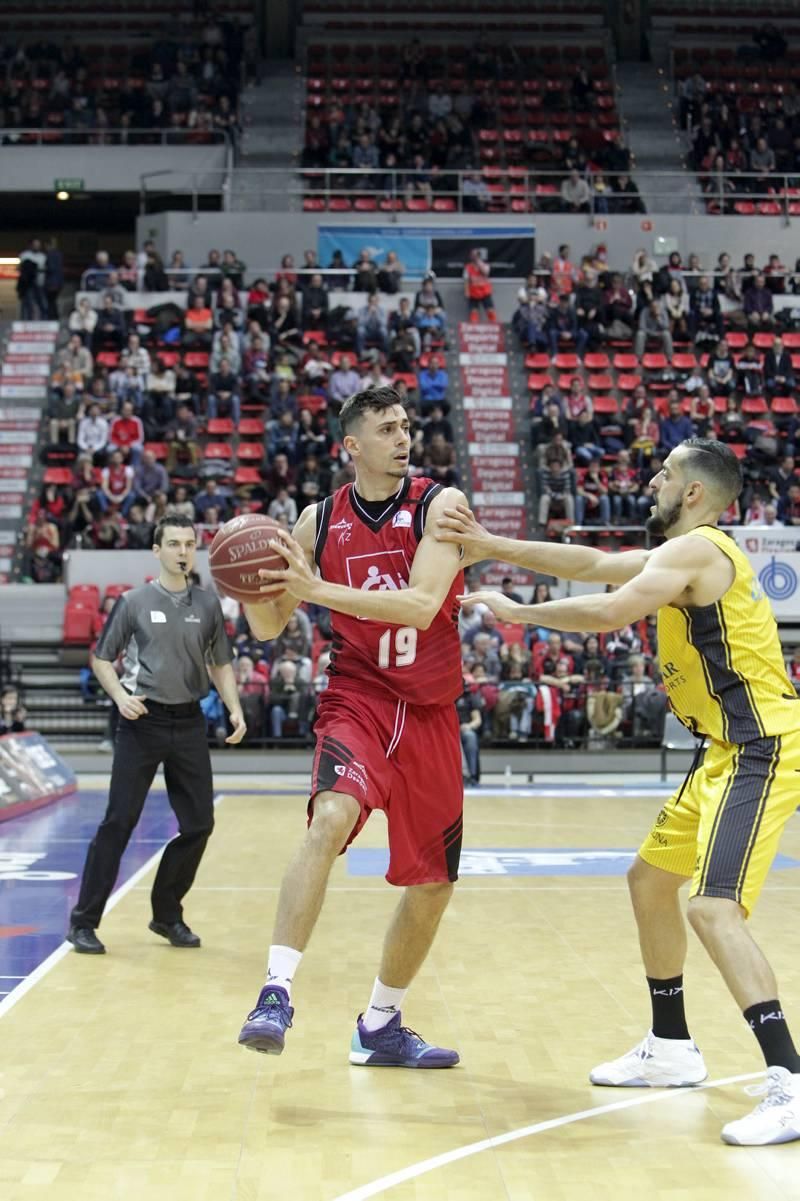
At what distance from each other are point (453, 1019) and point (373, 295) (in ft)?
65.0

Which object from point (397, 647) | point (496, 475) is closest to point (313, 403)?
point (496, 475)

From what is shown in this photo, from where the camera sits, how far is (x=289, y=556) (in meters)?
4.67

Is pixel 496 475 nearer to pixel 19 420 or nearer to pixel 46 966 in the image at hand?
pixel 19 420

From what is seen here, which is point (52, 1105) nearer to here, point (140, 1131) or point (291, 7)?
point (140, 1131)

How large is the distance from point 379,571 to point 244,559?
0.56m

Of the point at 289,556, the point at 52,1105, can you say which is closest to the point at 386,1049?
the point at 52,1105

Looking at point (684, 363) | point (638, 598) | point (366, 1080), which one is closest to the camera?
point (638, 598)

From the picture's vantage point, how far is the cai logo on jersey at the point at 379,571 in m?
5.16

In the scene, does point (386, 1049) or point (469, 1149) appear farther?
point (386, 1049)

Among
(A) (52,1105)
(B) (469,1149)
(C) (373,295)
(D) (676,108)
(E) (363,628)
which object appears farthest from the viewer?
(D) (676,108)

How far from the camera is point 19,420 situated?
24.2 meters

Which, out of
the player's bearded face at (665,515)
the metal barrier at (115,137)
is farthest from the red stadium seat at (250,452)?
the player's bearded face at (665,515)

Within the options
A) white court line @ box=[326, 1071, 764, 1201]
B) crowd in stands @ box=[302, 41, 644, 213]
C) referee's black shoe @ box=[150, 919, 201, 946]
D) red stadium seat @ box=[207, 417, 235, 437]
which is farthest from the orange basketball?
crowd in stands @ box=[302, 41, 644, 213]

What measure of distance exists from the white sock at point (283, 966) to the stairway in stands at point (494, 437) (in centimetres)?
1632
